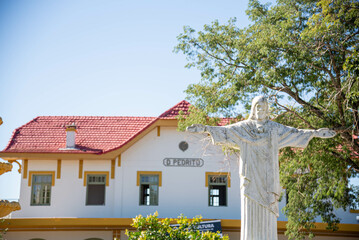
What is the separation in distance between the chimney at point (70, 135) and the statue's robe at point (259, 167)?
16.4m

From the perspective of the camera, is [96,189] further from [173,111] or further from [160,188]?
[173,111]

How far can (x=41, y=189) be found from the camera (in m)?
22.9

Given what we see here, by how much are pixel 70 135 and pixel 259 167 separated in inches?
660

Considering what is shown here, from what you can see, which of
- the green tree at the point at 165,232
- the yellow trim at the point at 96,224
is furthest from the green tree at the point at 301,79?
the green tree at the point at 165,232

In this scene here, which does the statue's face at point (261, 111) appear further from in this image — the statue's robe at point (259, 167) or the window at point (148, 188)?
the window at point (148, 188)

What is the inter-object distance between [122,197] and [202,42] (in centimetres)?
853

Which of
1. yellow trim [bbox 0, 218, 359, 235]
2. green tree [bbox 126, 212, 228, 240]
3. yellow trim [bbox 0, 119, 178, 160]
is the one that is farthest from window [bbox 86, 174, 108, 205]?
green tree [bbox 126, 212, 228, 240]

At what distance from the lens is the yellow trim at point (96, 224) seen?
21.2 metres

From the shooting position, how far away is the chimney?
2294 cm

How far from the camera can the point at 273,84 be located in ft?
53.2

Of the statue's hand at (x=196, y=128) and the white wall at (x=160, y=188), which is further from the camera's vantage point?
the white wall at (x=160, y=188)

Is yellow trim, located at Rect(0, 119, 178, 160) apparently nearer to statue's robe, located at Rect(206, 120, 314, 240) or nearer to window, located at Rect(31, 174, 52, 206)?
window, located at Rect(31, 174, 52, 206)

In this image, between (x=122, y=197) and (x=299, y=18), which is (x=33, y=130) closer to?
(x=122, y=197)

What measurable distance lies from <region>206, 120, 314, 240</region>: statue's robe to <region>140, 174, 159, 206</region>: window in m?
15.6
